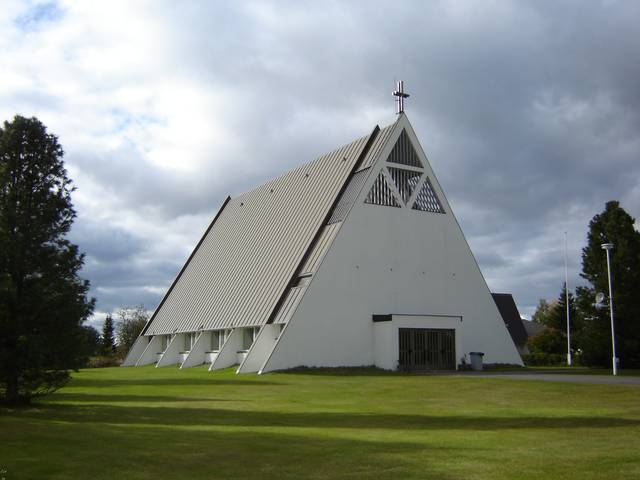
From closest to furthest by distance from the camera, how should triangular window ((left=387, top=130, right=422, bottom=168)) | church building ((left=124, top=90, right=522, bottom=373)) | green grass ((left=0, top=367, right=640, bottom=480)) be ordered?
green grass ((left=0, top=367, right=640, bottom=480)), church building ((left=124, top=90, right=522, bottom=373)), triangular window ((left=387, top=130, right=422, bottom=168))

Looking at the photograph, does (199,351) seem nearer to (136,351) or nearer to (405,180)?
(136,351)

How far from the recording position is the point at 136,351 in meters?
58.1

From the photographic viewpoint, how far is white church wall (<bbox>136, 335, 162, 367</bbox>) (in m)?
55.0

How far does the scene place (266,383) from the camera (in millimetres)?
28219

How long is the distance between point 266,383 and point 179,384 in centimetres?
391

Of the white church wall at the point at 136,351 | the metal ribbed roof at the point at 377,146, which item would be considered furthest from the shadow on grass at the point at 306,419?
the white church wall at the point at 136,351

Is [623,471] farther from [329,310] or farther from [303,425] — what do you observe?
[329,310]

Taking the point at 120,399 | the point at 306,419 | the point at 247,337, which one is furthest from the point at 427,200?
the point at 306,419

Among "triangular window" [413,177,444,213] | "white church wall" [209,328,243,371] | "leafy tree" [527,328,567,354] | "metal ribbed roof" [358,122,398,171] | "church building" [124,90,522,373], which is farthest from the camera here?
"leafy tree" [527,328,567,354]

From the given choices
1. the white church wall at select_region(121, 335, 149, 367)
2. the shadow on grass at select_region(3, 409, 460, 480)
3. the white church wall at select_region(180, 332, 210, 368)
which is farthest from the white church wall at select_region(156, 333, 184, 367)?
the shadow on grass at select_region(3, 409, 460, 480)

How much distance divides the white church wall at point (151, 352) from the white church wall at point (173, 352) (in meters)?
5.33

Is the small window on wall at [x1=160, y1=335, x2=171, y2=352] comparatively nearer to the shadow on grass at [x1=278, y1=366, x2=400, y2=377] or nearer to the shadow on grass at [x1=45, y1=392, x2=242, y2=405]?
the shadow on grass at [x1=278, y1=366, x2=400, y2=377]

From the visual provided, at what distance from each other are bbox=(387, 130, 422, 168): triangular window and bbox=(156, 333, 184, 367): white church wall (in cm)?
2166

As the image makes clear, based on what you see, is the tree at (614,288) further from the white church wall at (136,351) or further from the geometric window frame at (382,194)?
the white church wall at (136,351)
